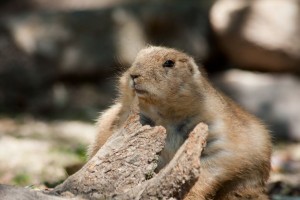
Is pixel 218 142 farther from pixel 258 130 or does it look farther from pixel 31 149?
pixel 31 149

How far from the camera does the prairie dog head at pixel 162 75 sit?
4.52 m

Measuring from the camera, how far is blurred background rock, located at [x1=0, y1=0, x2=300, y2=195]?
10.4 meters

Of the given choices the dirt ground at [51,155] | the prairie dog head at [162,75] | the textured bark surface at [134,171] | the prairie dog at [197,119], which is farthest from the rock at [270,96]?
the textured bark surface at [134,171]

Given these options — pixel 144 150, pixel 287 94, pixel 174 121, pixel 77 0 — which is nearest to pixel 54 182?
pixel 174 121

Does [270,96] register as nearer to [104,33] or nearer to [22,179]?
[104,33]

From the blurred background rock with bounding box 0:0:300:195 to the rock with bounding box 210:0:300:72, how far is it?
0.01 meters

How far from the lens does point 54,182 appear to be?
19.8 ft

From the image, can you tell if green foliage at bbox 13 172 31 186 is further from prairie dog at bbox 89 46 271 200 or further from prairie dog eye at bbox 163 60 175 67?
prairie dog eye at bbox 163 60 175 67

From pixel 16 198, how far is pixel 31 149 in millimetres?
4658

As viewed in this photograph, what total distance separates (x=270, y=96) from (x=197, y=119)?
581 cm

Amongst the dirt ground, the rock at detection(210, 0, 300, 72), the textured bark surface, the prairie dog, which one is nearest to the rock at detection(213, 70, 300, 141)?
the rock at detection(210, 0, 300, 72)

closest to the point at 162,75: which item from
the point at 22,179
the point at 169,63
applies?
the point at 169,63

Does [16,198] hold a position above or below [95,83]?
above

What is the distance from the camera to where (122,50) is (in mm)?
11117
